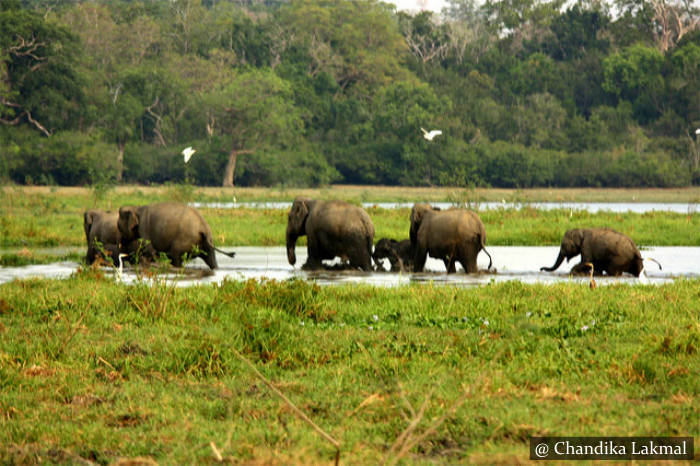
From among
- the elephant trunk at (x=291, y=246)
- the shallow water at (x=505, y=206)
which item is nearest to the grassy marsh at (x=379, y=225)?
the shallow water at (x=505, y=206)

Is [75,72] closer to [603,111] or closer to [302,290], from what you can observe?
[603,111]

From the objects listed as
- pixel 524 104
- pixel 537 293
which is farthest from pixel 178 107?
pixel 537 293

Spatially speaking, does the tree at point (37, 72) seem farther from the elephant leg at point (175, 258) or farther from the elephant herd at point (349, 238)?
the elephant leg at point (175, 258)

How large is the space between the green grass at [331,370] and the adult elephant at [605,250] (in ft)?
15.2

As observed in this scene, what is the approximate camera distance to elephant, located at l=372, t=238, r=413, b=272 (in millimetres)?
17656

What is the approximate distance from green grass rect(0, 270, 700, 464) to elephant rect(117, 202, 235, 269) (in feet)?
16.3

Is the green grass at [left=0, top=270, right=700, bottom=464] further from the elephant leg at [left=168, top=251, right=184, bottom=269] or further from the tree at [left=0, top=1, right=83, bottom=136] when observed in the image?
the tree at [left=0, top=1, right=83, bottom=136]

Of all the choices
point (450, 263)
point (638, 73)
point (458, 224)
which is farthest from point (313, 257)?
point (638, 73)

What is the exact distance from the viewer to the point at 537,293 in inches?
451

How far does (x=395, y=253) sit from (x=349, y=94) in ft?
217

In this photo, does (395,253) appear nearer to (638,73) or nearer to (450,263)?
(450,263)

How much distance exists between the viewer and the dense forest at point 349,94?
6172 cm

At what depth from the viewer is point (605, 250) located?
1614 cm

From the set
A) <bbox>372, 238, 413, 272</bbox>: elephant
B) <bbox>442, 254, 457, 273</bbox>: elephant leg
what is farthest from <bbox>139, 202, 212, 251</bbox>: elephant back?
<bbox>442, 254, 457, 273</bbox>: elephant leg
